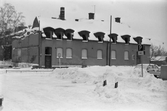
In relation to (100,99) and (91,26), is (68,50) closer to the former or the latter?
(91,26)

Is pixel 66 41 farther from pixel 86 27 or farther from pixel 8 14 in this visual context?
pixel 8 14

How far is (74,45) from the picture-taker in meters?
44.5

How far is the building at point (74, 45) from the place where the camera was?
42188mm

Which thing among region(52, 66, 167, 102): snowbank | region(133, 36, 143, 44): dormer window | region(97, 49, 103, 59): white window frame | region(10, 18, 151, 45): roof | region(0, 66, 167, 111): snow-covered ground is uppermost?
region(10, 18, 151, 45): roof

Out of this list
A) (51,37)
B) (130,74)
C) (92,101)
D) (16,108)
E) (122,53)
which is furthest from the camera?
(122,53)

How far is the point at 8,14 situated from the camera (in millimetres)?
52625

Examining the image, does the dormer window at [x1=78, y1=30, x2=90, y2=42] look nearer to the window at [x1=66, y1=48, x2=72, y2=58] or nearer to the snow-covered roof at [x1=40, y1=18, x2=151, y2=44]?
the snow-covered roof at [x1=40, y1=18, x2=151, y2=44]

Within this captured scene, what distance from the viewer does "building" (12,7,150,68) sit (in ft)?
138

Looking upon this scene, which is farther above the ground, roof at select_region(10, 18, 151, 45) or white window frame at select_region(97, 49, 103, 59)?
roof at select_region(10, 18, 151, 45)

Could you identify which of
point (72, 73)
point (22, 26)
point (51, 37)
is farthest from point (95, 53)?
point (72, 73)

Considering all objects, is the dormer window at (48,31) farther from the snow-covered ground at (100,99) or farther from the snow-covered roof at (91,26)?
the snow-covered ground at (100,99)

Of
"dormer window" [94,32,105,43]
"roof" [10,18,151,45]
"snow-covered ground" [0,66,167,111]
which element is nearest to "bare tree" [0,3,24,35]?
"roof" [10,18,151,45]

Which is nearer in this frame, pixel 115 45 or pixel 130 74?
pixel 130 74

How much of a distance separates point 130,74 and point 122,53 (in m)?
32.2
